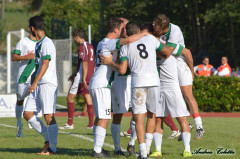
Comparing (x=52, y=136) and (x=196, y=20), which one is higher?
(x=196, y=20)

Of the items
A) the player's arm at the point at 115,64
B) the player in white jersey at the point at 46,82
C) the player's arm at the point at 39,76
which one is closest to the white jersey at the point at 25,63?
the player in white jersey at the point at 46,82

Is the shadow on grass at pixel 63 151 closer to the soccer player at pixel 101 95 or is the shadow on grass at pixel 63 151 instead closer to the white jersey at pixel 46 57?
the soccer player at pixel 101 95

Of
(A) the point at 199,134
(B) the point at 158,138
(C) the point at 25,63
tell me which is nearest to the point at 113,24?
(B) the point at 158,138

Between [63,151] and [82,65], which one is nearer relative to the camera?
[63,151]

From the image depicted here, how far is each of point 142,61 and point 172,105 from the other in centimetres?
113

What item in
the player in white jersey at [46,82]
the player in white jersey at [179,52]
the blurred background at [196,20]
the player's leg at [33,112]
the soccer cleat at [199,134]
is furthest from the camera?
the blurred background at [196,20]

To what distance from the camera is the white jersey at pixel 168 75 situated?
28.3ft

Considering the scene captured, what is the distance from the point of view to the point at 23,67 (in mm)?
11336

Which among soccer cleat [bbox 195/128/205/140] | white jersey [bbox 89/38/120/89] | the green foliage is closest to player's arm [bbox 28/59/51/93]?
white jersey [bbox 89/38/120/89]

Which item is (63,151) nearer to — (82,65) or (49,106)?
(49,106)

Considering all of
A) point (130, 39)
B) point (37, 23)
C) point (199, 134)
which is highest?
point (37, 23)

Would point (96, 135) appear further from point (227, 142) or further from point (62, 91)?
point (62, 91)

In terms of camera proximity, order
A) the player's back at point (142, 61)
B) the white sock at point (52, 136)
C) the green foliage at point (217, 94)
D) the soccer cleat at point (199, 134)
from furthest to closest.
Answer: the green foliage at point (217, 94), the soccer cleat at point (199, 134), the white sock at point (52, 136), the player's back at point (142, 61)

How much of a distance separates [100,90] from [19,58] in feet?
11.6
